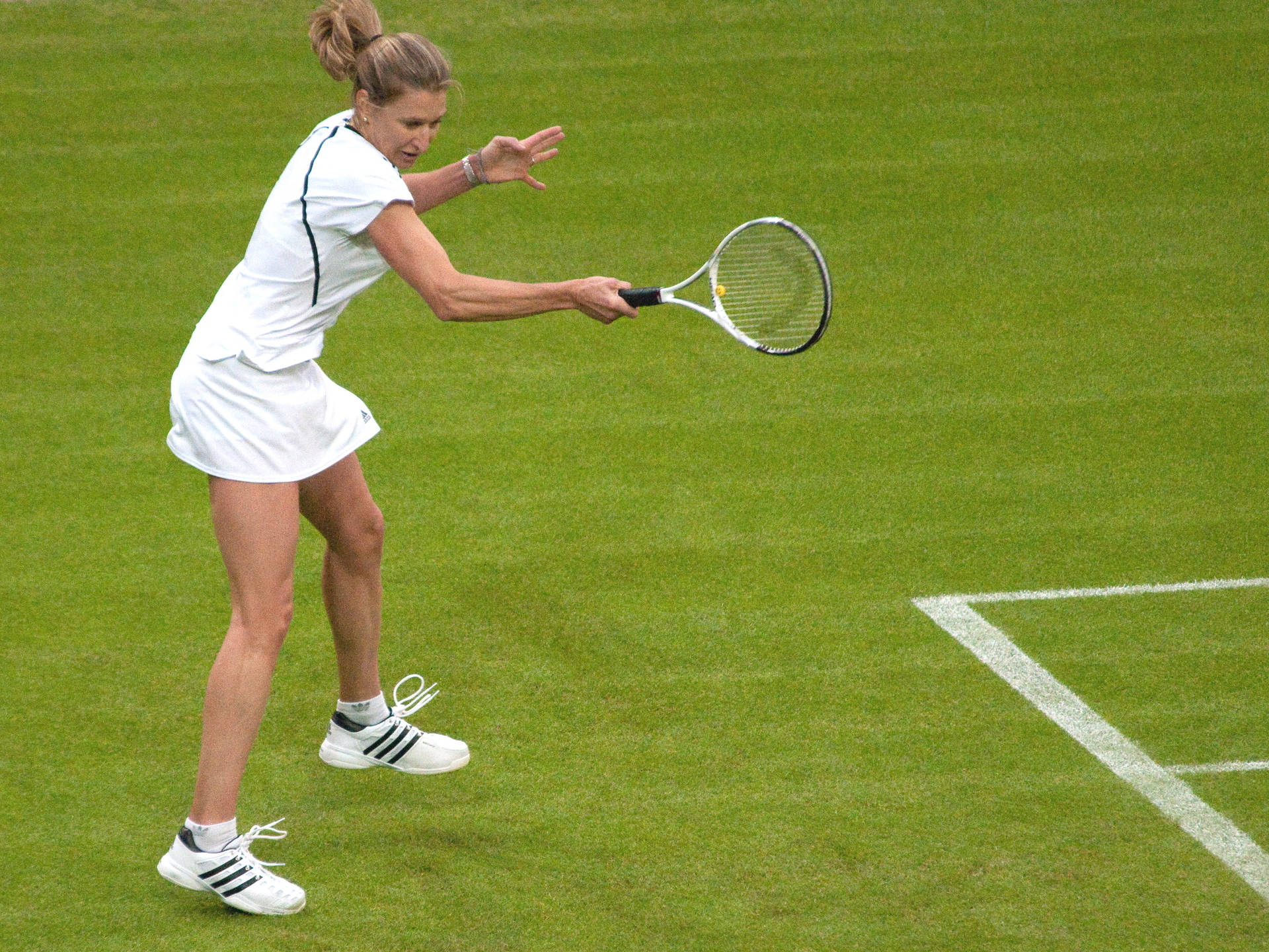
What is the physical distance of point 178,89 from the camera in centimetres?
1112

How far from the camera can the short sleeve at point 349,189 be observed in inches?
146

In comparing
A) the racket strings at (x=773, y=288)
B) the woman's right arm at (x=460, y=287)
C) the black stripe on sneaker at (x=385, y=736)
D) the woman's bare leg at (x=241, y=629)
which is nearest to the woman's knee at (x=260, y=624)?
the woman's bare leg at (x=241, y=629)

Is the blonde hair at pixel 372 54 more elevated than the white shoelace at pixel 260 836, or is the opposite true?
the blonde hair at pixel 372 54

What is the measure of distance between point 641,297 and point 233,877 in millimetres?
1840

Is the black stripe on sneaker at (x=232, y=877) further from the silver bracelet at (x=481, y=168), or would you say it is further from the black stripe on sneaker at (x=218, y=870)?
the silver bracelet at (x=481, y=168)

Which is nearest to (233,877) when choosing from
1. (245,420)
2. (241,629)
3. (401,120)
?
(241,629)

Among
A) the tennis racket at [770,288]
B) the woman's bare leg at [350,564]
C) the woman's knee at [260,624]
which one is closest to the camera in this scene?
the woman's knee at [260,624]

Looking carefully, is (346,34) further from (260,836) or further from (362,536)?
(260,836)

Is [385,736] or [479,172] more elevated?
[479,172]

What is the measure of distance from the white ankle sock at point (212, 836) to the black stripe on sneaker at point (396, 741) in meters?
0.72

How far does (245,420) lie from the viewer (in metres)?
3.91

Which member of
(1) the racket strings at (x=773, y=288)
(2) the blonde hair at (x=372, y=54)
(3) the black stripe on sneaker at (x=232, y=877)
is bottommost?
(3) the black stripe on sneaker at (x=232, y=877)

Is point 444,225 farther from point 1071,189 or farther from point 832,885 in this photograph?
point 832,885

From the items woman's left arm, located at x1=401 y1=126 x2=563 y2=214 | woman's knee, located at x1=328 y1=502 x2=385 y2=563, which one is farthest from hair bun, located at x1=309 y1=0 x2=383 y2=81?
woman's knee, located at x1=328 y1=502 x2=385 y2=563
